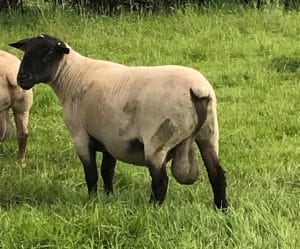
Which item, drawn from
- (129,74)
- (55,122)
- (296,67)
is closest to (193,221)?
(129,74)

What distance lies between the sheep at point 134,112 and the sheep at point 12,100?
107 centimetres

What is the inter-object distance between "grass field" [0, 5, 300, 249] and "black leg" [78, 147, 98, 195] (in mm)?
122

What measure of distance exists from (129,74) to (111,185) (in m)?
1.09

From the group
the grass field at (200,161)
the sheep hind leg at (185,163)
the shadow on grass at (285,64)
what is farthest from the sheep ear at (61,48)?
the shadow on grass at (285,64)

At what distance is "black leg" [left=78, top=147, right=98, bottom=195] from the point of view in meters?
6.08

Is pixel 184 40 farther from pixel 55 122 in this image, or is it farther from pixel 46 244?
pixel 46 244

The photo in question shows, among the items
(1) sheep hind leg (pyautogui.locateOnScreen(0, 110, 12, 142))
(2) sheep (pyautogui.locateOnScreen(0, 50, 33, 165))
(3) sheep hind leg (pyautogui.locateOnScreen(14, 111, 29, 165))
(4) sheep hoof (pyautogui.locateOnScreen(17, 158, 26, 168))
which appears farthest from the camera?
(1) sheep hind leg (pyautogui.locateOnScreen(0, 110, 12, 142))

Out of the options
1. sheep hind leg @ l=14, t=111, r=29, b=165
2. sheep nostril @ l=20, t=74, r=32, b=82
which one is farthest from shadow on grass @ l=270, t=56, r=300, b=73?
sheep nostril @ l=20, t=74, r=32, b=82

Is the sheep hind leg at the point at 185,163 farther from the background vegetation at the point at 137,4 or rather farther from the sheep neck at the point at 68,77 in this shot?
the background vegetation at the point at 137,4

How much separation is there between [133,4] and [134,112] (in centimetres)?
879

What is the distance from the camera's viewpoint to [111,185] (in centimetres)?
638

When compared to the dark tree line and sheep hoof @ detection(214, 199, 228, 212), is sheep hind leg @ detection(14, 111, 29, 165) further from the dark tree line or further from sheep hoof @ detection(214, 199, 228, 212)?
the dark tree line

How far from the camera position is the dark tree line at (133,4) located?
13.7m

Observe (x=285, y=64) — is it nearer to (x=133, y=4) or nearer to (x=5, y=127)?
(x=133, y=4)
